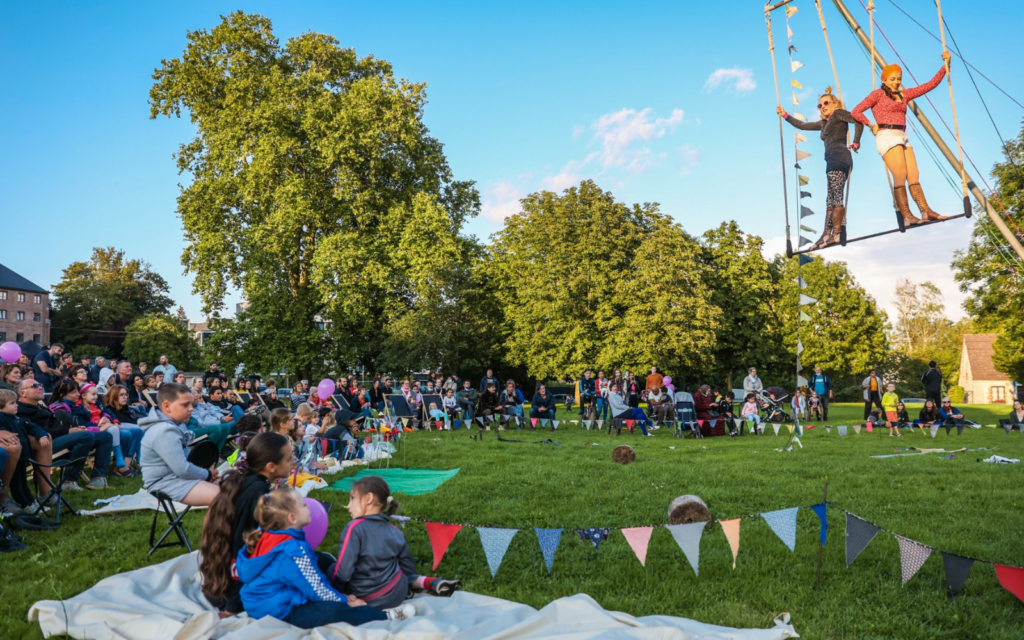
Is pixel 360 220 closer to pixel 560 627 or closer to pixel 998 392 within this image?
pixel 560 627

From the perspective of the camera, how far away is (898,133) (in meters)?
8.48

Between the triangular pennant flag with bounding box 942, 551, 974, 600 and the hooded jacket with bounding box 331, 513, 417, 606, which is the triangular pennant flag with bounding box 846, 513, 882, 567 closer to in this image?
the triangular pennant flag with bounding box 942, 551, 974, 600

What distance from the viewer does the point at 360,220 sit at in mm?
22562

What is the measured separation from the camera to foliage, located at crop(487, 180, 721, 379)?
26.8 metres

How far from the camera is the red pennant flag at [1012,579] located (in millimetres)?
3666

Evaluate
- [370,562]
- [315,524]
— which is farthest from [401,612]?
[315,524]

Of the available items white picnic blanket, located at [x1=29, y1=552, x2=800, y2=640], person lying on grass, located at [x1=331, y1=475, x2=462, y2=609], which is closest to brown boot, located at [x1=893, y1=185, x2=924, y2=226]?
white picnic blanket, located at [x1=29, y1=552, x2=800, y2=640]

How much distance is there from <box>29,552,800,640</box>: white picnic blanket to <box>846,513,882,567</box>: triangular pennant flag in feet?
3.24

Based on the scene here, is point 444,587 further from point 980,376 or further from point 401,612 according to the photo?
point 980,376

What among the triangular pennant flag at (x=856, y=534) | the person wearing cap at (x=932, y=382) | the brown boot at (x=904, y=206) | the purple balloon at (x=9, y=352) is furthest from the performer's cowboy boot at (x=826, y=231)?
the purple balloon at (x=9, y=352)

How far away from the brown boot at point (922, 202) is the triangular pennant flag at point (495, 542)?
22.5ft

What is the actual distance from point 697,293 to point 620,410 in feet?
45.1

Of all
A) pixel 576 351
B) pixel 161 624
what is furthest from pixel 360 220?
pixel 161 624

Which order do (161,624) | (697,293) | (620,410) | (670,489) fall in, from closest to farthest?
(161,624)
(670,489)
(620,410)
(697,293)
